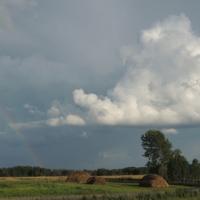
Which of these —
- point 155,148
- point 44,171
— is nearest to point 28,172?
point 44,171

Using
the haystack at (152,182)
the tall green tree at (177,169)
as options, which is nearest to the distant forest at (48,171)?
the tall green tree at (177,169)

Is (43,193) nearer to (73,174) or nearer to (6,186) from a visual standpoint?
(6,186)

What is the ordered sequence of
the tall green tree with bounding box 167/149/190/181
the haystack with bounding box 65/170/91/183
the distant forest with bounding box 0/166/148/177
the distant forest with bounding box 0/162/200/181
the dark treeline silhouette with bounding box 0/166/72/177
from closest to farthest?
the haystack with bounding box 65/170/91/183, the tall green tree with bounding box 167/149/190/181, the distant forest with bounding box 0/162/200/181, the distant forest with bounding box 0/166/148/177, the dark treeline silhouette with bounding box 0/166/72/177

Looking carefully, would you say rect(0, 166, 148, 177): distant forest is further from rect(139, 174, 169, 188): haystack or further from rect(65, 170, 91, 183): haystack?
rect(139, 174, 169, 188): haystack

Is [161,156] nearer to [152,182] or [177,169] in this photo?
[177,169]

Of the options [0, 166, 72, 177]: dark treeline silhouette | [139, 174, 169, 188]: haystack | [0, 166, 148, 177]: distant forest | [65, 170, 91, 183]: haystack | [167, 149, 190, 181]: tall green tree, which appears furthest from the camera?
[0, 166, 72, 177]: dark treeline silhouette

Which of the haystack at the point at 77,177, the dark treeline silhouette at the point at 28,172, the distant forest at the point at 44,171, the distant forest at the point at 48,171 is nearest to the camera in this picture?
the haystack at the point at 77,177

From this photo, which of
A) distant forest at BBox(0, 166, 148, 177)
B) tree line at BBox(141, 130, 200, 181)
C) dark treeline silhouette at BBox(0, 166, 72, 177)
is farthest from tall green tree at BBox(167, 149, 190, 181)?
dark treeline silhouette at BBox(0, 166, 72, 177)

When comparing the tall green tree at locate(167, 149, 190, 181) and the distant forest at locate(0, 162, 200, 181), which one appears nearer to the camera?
the tall green tree at locate(167, 149, 190, 181)

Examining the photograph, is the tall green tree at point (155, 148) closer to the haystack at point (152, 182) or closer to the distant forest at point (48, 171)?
the haystack at point (152, 182)

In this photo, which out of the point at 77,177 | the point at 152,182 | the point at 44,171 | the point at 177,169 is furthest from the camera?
the point at 44,171

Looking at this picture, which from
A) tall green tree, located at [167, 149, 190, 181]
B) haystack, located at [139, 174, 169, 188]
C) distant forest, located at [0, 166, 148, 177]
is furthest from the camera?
distant forest, located at [0, 166, 148, 177]

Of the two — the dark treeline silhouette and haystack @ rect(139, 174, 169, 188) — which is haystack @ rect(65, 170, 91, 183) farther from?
the dark treeline silhouette

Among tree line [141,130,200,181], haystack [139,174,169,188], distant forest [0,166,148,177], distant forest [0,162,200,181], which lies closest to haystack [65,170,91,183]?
haystack [139,174,169,188]
